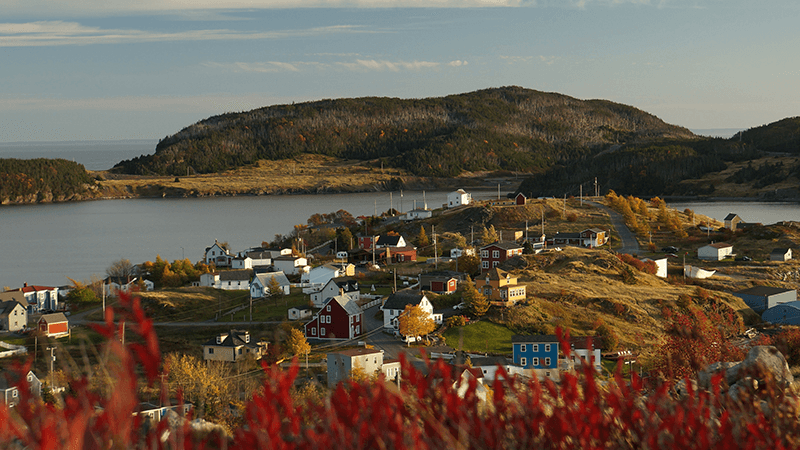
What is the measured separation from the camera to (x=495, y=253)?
38.0 meters

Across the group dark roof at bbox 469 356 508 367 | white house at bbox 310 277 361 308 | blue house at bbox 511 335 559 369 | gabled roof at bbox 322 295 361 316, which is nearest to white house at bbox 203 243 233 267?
white house at bbox 310 277 361 308

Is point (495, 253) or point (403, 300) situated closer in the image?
point (403, 300)

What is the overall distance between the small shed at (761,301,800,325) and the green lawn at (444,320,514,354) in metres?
12.3

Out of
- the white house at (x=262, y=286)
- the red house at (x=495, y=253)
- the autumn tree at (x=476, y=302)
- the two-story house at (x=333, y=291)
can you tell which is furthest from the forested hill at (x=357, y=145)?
the autumn tree at (x=476, y=302)

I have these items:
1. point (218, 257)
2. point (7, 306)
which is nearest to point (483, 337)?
point (7, 306)

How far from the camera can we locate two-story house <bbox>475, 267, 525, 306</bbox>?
2658cm

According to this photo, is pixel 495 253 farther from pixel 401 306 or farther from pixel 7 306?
pixel 7 306

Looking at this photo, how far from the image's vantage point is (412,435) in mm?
2844

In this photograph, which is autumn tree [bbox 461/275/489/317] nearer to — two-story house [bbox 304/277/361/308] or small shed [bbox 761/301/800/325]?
two-story house [bbox 304/277/361/308]

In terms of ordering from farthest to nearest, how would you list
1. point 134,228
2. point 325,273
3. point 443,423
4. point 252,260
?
point 134,228
point 252,260
point 325,273
point 443,423

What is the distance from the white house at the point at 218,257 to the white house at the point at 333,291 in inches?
710

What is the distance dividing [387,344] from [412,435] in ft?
68.1

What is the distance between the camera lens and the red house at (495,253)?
37.5 metres

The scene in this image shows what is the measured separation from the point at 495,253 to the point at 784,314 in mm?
14198
